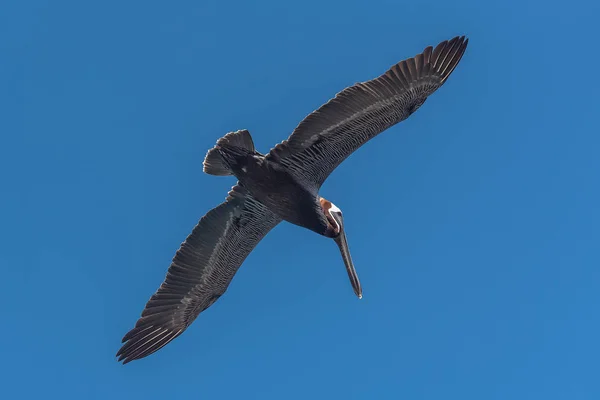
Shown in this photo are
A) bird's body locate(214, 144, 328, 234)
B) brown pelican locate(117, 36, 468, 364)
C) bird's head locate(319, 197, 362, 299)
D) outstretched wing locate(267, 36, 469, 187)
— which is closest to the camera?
outstretched wing locate(267, 36, 469, 187)

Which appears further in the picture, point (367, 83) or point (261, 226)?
point (261, 226)

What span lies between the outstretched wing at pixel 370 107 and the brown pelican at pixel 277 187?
17 millimetres

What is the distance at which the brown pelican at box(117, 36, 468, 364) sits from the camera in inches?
553

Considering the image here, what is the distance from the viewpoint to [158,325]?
51.5ft

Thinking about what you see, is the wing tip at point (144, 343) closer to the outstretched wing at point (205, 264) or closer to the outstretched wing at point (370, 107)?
the outstretched wing at point (205, 264)

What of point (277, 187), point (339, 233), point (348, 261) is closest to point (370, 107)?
point (277, 187)

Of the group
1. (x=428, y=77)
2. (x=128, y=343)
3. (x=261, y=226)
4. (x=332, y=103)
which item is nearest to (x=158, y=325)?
(x=128, y=343)

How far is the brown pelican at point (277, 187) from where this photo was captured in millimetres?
14047

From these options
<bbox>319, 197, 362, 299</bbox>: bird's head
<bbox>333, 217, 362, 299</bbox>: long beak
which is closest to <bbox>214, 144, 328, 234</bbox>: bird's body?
<bbox>319, 197, 362, 299</bbox>: bird's head

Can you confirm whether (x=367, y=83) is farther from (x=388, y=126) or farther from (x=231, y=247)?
(x=231, y=247)

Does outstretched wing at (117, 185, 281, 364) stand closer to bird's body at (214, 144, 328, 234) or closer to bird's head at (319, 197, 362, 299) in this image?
bird's body at (214, 144, 328, 234)

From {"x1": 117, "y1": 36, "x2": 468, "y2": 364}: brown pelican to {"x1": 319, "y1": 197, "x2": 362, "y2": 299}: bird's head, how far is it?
0.02 m

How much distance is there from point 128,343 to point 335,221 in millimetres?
4442

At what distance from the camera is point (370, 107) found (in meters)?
14.0
